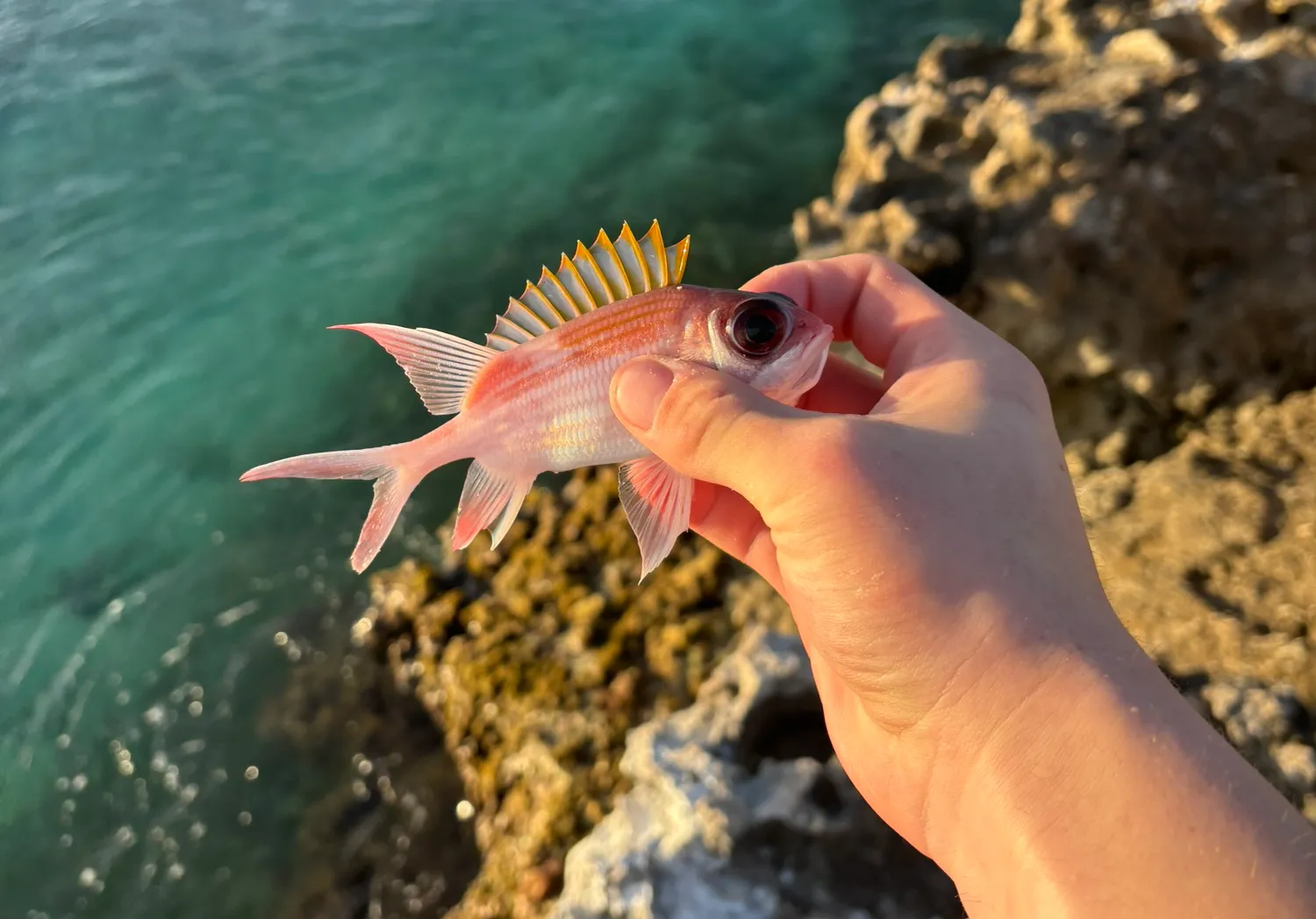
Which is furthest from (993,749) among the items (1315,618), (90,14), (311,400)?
(90,14)

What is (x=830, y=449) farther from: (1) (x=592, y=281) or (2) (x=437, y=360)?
(2) (x=437, y=360)

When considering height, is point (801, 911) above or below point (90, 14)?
below

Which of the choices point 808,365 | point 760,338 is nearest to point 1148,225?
point 808,365

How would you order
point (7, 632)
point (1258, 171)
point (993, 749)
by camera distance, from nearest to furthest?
point (993, 749)
point (1258, 171)
point (7, 632)

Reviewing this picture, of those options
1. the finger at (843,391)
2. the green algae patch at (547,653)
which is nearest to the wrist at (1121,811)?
the finger at (843,391)

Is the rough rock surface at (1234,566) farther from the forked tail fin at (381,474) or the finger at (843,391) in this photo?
the forked tail fin at (381,474)

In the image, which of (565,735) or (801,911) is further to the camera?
(565,735)

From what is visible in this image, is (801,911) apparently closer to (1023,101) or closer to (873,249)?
(873,249)
